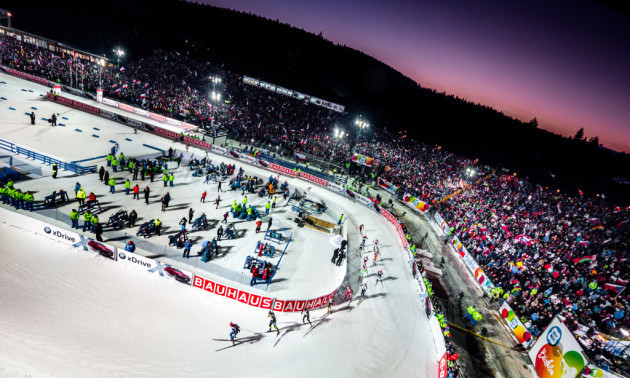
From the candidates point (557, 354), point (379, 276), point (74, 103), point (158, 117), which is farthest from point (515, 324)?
point (74, 103)

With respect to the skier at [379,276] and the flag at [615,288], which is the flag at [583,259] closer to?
the flag at [615,288]

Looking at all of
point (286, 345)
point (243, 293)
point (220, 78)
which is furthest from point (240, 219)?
point (220, 78)

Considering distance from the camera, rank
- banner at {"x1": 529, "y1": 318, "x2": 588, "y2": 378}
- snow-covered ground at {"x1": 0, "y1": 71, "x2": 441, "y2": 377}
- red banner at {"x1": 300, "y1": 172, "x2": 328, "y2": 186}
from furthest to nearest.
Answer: red banner at {"x1": 300, "y1": 172, "x2": 328, "y2": 186} → banner at {"x1": 529, "y1": 318, "x2": 588, "y2": 378} → snow-covered ground at {"x1": 0, "y1": 71, "x2": 441, "y2": 377}

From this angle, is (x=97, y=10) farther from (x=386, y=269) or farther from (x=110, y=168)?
(x=386, y=269)

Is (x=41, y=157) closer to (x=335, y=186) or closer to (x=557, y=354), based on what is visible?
(x=335, y=186)

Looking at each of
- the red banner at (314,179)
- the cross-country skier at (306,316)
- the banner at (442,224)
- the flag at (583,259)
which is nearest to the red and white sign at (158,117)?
the red banner at (314,179)

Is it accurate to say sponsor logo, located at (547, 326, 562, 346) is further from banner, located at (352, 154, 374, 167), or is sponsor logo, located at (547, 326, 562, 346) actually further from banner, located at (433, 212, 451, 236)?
banner, located at (352, 154, 374, 167)

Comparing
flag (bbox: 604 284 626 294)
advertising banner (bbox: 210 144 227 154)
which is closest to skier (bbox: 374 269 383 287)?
flag (bbox: 604 284 626 294)
